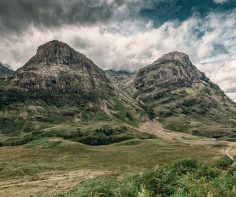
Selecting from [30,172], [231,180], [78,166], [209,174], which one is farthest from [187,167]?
[78,166]

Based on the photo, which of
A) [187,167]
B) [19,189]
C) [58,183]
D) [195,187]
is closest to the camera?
[195,187]

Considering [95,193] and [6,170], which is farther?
[6,170]

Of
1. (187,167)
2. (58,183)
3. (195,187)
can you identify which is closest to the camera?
(195,187)

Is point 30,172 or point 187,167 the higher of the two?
point 30,172

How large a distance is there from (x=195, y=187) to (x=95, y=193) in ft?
38.0

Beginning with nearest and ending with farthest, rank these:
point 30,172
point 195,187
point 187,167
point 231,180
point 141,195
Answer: point 141,195, point 195,187, point 231,180, point 187,167, point 30,172

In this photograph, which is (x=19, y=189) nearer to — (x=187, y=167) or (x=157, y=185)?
(x=187, y=167)

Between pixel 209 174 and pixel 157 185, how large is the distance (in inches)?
901

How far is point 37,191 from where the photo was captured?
299 ft

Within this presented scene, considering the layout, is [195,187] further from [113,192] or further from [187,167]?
[187,167]

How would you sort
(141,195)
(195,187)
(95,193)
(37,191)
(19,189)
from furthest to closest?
1. (19,189)
2. (37,191)
3. (95,193)
4. (195,187)
5. (141,195)

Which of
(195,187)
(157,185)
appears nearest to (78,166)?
(157,185)

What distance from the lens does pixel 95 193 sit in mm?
37000

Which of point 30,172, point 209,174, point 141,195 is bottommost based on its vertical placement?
point 141,195
